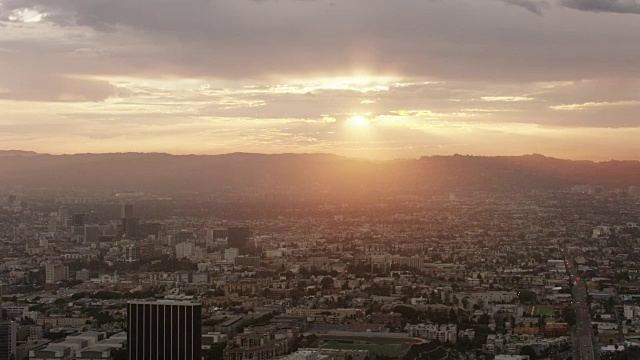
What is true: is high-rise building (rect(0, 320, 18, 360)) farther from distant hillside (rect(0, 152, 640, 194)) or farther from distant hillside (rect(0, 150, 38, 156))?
distant hillside (rect(0, 152, 640, 194))

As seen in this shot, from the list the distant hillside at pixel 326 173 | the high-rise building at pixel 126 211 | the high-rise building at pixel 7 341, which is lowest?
the high-rise building at pixel 7 341

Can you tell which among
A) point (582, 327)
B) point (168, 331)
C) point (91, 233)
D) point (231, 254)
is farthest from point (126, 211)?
point (168, 331)

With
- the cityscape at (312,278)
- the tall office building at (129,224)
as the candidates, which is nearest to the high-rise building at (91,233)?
the cityscape at (312,278)

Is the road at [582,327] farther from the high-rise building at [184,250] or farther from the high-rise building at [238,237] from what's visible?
the high-rise building at [184,250]

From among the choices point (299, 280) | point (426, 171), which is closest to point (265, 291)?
point (299, 280)

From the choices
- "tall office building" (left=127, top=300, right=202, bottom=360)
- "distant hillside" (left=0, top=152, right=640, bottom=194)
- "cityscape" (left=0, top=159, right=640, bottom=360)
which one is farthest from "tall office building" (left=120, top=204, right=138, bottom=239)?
"tall office building" (left=127, top=300, right=202, bottom=360)

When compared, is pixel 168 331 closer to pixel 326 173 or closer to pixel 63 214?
pixel 63 214
